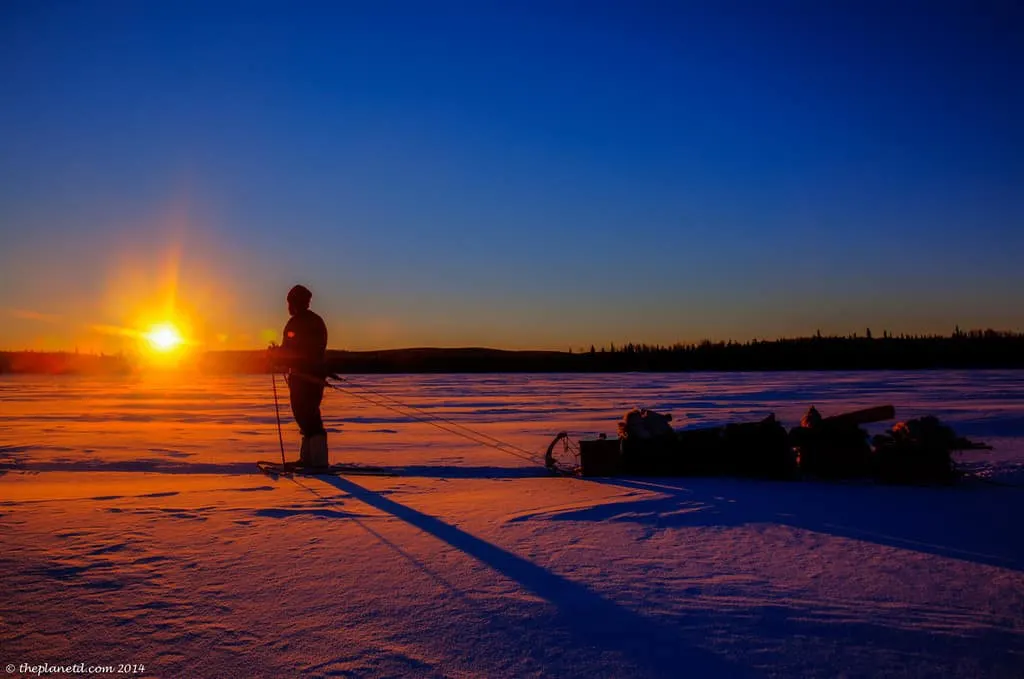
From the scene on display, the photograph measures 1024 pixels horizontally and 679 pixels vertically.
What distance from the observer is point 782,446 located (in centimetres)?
763

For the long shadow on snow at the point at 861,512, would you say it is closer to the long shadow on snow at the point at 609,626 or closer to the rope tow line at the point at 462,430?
the long shadow on snow at the point at 609,626

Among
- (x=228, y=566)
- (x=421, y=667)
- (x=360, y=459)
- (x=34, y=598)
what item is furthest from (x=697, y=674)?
(x=360, y=459)

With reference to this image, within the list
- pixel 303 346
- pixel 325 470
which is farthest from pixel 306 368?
pixel 325 470

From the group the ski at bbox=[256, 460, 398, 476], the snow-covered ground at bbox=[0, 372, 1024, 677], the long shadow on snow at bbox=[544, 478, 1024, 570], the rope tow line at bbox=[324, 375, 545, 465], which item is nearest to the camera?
the snow-covered ground at bbox=[0, 372, 1024, 677]

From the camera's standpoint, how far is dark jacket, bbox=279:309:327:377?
8406mm

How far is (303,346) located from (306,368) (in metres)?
0.27

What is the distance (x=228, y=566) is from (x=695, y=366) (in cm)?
5066

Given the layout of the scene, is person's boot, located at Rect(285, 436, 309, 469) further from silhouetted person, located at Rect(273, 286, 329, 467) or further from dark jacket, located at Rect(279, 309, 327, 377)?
dark jacket, located at Rect(279, 309, 327, 377)

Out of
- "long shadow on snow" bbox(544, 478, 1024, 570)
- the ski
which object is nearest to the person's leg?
the ski

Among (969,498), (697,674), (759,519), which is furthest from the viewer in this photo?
→ (969,498)

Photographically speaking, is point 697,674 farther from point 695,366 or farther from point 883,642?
point 695,366

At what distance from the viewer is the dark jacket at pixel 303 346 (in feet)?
27.6

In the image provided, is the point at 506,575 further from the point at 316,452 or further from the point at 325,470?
the point at 316,452

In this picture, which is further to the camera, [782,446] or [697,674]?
[782,446]
